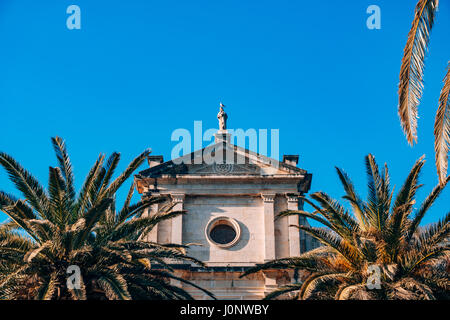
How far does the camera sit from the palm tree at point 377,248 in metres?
16.3

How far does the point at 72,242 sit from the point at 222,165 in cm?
1314

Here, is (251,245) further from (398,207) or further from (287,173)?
(398,207)

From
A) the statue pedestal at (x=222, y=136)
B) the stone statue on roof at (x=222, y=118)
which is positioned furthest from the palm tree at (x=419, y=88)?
the stone statue on roof at (x=222, y=118)

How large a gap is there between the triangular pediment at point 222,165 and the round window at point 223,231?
2113 millimetres

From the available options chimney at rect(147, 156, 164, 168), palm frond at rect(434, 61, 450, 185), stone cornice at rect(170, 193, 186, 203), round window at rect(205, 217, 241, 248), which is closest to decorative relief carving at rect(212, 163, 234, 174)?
stone cornice at rect(170, 193, 186, 203)

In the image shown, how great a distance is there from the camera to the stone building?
1070 inches

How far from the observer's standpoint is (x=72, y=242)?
16438mm

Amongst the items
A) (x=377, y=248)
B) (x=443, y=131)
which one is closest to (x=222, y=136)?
(x=377, y=248)

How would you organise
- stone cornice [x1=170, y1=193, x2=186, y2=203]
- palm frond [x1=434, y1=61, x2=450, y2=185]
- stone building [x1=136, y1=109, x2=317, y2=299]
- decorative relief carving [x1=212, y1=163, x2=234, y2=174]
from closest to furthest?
1. palm frond [x1=434, y1=61, x2=450, y2=185]
2. stone building [x1=136, y1=109, x2=317, y2=299]
3. stone cornice [x1=170, y1=193, x2=186, y2=203]
4. decorative relief carving [x1=212, y1=163, x2=234, y2=174]

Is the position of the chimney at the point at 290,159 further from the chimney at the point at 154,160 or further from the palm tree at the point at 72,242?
the palm tree at the point at 72,242

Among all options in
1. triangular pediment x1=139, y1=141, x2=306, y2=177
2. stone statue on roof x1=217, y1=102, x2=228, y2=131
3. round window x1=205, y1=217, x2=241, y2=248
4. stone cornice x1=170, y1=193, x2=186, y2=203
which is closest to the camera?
round window x1=205, y1=217, x2=241, y2=248

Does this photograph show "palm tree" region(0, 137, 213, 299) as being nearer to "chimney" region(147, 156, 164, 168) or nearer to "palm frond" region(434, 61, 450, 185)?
"palm frond" region(434, 61, 450, 185)

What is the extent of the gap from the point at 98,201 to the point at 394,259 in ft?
25.9

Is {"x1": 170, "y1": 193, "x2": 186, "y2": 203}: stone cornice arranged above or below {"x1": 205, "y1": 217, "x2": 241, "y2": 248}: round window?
above
